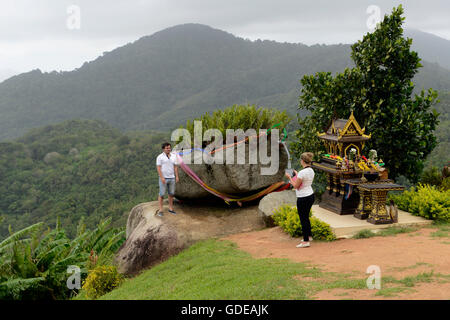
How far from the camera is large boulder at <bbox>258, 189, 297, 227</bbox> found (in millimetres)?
10867

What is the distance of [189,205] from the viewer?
40.2 ft

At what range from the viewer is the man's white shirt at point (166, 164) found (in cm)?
1026

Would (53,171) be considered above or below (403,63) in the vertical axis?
below

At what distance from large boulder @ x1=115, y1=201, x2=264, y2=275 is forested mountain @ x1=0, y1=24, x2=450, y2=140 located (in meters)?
93.0

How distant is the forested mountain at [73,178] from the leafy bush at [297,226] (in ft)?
70.8

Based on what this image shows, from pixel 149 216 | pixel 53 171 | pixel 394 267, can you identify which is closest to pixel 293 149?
pixel 149 216

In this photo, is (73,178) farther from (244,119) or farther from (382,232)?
(382,232)

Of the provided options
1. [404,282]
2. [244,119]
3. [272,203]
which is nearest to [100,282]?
[272,203]

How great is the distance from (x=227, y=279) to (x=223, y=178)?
5.38 metres

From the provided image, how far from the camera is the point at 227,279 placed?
6.45 meters
